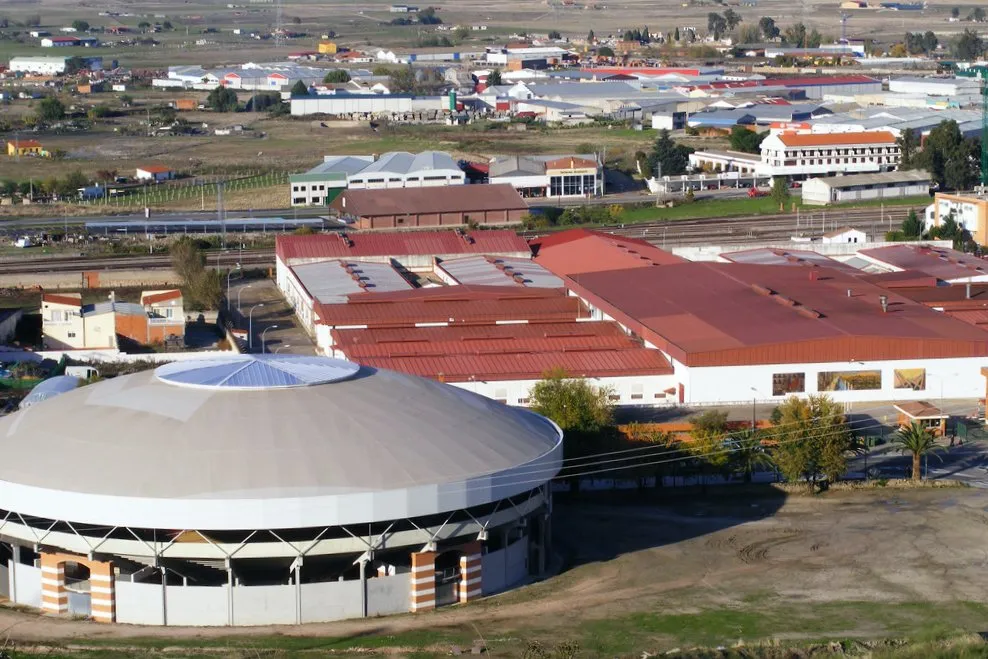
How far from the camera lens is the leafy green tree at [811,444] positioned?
3256cm

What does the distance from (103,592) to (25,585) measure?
62.1 inches

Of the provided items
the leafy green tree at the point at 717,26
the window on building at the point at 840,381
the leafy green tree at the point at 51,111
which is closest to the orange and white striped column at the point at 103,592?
the window on building at the point at 840,381

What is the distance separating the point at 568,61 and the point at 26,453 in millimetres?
134017

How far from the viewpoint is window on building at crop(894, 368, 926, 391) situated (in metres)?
39.8

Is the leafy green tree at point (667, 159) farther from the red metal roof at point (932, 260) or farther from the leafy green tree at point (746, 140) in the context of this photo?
Result: the red metal roof at point (932, 260)

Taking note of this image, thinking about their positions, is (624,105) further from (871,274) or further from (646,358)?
(646,358)

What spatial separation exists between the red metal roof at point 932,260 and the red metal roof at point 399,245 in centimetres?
1183

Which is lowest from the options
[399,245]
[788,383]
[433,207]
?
[433,207]

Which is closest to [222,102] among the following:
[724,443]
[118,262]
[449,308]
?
[118,262]

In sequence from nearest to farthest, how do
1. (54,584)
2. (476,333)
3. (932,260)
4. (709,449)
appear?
(54,584) < (709,449) < (476,333) < (932,260)

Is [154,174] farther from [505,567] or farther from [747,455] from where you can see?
[505,567]

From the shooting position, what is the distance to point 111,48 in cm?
17850

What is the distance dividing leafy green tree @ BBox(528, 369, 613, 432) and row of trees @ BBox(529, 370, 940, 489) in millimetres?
19

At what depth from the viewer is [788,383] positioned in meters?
39.5
